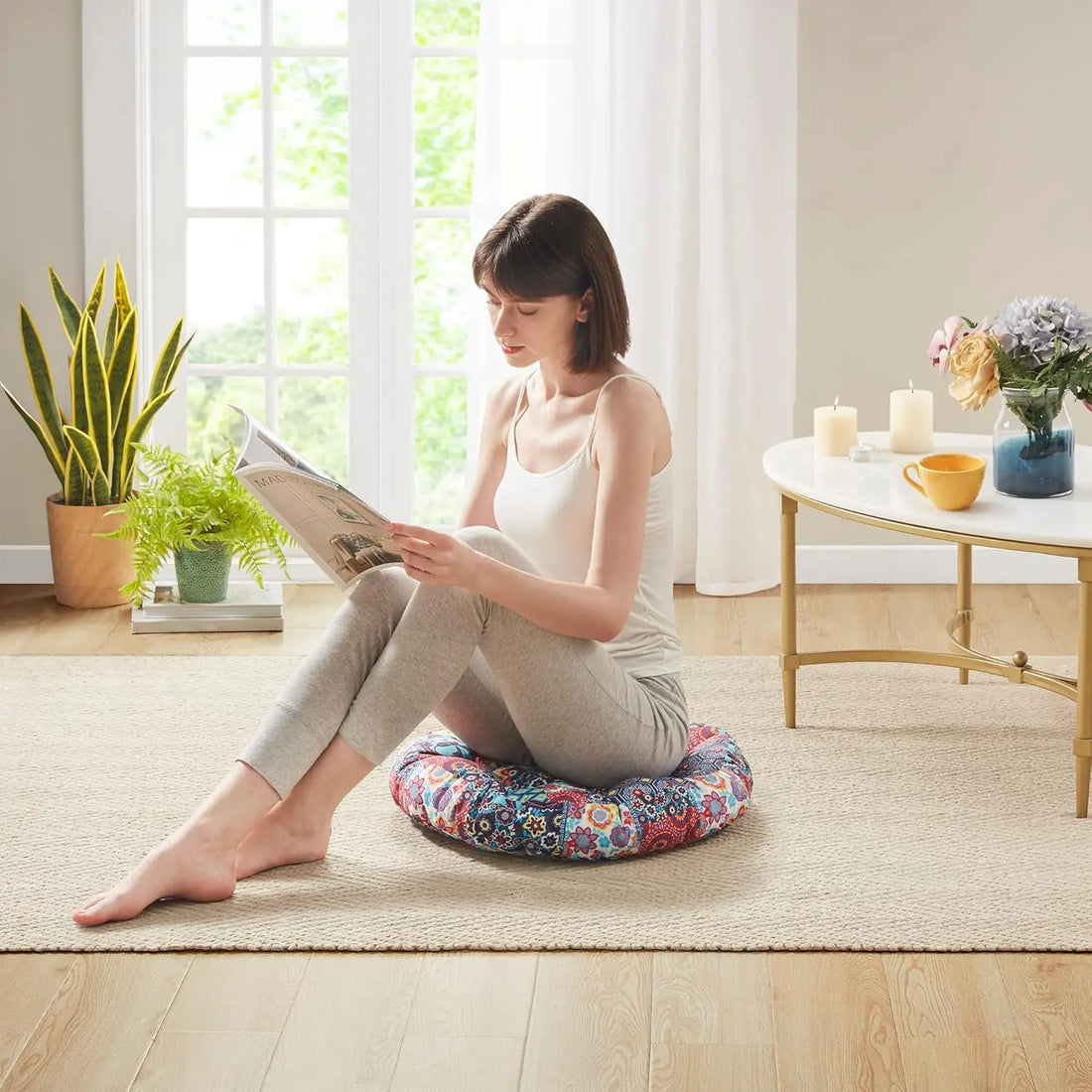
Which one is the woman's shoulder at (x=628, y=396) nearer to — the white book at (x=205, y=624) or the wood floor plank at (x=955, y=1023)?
the wood floor plank at (x=955, y=1023)

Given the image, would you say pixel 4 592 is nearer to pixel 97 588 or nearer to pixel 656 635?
pixel 97 588

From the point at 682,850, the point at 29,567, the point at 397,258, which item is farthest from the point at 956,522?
the point at 29,567

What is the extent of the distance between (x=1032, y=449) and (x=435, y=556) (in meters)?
1.16

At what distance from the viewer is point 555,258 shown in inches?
88.4

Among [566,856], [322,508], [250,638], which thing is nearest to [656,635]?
[566,856]

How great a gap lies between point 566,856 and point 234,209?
96.7 inches

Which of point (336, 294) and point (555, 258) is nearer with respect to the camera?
point (555, 258)

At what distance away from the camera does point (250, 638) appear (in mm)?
3719

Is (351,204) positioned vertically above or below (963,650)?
above

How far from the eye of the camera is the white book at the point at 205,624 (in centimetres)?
374

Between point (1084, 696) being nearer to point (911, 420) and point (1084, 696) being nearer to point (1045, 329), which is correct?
point (1045, 329)

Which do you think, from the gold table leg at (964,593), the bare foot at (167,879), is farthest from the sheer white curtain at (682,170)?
the bare foot at (167,879)

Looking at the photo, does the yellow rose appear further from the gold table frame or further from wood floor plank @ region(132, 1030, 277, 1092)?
wood floor plank @ region(132, 1030, 277, 1092)

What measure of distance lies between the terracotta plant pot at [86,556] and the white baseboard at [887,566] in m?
0.28
